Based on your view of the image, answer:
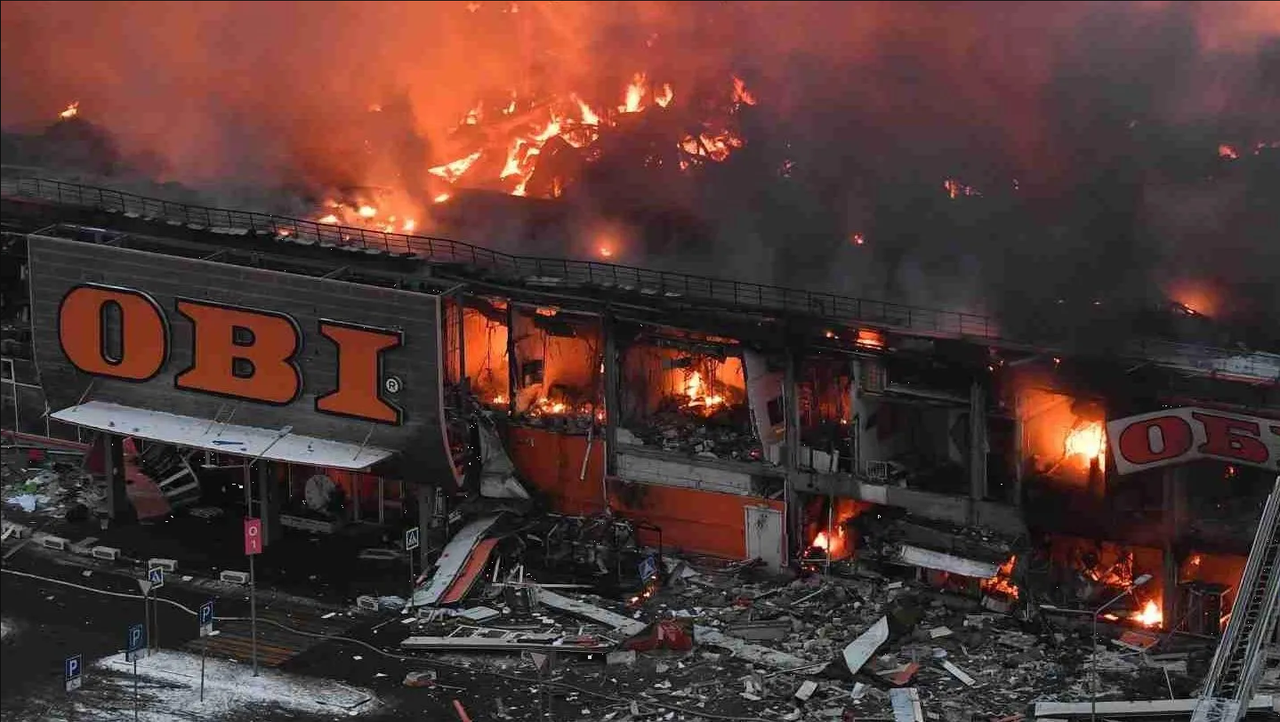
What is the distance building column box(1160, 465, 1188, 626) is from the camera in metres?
33.6

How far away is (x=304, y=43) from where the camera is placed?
65938 mm

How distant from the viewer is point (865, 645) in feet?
106

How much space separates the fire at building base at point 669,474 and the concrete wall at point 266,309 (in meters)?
0.07

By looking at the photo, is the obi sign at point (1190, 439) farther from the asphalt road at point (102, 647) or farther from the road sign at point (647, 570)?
the asphalt road at point (102, 647)

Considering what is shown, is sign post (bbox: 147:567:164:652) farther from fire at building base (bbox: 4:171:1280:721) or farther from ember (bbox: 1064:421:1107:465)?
ember (bbox: 1064:421:1107:465)

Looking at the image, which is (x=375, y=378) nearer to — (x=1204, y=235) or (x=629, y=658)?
(x=629, y=658)

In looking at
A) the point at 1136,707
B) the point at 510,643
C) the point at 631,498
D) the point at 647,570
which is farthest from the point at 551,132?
the point at 1136,707

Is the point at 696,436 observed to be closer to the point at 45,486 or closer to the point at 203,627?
the point at 203,627

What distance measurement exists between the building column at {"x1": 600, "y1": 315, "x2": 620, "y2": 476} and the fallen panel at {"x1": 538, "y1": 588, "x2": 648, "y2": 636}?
14.6 ft

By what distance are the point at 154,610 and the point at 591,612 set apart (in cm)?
920

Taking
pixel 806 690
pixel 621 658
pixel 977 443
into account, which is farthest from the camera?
pixel 977 443

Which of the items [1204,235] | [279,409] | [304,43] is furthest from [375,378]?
[304,43]

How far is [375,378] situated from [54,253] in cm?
910

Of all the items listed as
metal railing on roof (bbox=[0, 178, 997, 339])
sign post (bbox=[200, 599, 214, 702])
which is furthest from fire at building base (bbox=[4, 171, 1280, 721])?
sign post (bbox=[200, 599, 214, 702])
